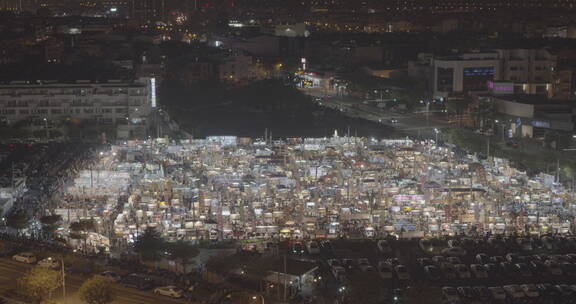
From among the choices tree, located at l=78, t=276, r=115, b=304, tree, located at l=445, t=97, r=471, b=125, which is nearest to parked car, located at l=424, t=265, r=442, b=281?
tree, located at l=78, t=276, r=115, b=304

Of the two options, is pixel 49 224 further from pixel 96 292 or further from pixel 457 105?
pixel 457 105

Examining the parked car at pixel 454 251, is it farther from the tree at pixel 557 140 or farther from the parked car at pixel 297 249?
the tree at pixel 557 140

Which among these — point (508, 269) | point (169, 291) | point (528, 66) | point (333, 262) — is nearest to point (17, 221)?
point (169, 291)

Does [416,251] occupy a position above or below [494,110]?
below

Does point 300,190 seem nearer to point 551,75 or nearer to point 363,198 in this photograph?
point 363,198

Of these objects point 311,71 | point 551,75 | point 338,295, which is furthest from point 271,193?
point 311,71
